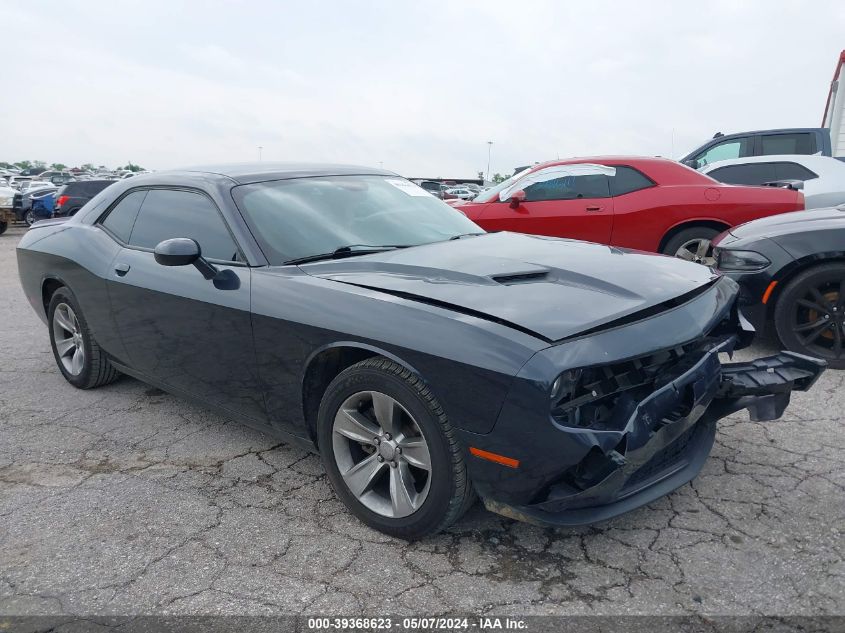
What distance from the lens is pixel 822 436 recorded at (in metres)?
3.38

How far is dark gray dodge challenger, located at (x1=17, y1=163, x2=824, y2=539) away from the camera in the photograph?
219 cm

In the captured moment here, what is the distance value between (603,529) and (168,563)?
1677 mm

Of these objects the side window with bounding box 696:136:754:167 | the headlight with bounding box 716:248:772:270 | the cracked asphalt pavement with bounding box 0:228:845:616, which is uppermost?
the side window with bounding box 696:136:754:167

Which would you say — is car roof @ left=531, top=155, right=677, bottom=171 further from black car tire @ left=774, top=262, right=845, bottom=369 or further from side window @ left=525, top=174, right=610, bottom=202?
black car tire @ left=774, top=262, right=845, bottom=369

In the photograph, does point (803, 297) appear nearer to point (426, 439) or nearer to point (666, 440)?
point (666, 440)

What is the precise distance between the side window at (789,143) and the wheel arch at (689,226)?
4804 mm

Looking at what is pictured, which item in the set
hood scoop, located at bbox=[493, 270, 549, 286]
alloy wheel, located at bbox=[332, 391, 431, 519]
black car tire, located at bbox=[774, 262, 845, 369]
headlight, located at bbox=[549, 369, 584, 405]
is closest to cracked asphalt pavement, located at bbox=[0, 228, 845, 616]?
alloy wheel, located at bbox=[332, 391, 431, 519]

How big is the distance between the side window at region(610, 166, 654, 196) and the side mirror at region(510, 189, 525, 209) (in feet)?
2.99

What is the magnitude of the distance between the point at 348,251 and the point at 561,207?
430 centimetres

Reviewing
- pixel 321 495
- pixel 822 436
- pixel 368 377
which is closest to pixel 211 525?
pixel 321 495

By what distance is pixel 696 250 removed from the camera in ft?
21.5

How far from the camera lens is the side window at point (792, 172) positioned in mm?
8292

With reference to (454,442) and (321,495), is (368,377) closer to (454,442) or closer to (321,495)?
(454,442)

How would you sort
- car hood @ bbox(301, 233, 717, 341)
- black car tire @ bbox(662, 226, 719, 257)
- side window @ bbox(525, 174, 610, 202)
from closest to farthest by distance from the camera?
car hood @ bbox(301, 233, 717, 341)
black car tire @ bbox(662, 226, 719, 257)
side window @ bbox(525, 174, 610, 202)
